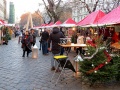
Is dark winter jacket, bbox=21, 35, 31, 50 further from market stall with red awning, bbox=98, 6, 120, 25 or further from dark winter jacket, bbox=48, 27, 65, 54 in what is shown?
market stall with red awning, bbox=98, 6, 120, 25

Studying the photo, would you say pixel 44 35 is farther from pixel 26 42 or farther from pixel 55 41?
pixel 55 41

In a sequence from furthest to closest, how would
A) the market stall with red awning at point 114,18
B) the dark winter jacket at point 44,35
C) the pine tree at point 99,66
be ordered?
the dark winter jacket at point 44,35 < the market stall with red awning at point 114,18 < the pine tree at point 99,66

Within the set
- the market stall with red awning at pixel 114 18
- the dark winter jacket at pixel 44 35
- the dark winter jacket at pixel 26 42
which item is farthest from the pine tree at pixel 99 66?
the dark winter jacket at pixel 44 35

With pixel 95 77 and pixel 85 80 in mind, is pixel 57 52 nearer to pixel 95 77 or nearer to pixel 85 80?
pixel 85 80

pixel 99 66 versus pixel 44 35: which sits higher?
pixel 44 35

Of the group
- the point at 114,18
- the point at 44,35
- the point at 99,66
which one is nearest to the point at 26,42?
the point at 44,35

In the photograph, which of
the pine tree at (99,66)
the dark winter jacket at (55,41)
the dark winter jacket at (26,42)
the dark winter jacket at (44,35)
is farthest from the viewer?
the dark winter jacket at (44,35)

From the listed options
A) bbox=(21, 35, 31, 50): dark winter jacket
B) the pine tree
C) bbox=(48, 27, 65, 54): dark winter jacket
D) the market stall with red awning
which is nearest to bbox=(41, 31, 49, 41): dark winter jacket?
bbox=(21, 35, 31, 50): dark winter jacket

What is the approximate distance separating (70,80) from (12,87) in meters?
2.05

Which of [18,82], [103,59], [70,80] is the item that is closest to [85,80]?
[70,80]

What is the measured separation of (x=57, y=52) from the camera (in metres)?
10.6

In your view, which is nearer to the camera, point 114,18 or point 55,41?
point 114,18

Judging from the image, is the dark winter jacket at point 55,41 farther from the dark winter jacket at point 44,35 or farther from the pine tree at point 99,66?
the dark winter jacket at point 44,35

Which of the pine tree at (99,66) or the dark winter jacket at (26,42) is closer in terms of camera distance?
the pine tree at (99,66)
